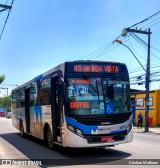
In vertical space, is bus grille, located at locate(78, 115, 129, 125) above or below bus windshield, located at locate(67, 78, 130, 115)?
below

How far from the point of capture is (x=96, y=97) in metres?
11.8

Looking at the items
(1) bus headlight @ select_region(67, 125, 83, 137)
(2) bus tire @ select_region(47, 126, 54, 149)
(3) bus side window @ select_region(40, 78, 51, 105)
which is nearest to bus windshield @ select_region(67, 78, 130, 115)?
(1) bus headlight @ select_region(67, 125, 83, 137)

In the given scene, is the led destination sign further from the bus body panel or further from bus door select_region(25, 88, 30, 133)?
bus door select_region(25, 88, 30, 133)

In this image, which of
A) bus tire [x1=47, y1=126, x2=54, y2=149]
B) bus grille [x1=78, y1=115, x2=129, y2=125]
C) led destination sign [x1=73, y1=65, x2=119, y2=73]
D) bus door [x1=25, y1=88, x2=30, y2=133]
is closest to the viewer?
bus grille [x1=78, y1=115, x2=129, y2=125]

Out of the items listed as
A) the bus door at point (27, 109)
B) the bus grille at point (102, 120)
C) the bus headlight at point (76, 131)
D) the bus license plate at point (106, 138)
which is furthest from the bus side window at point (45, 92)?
the bus door at point (27, 109)

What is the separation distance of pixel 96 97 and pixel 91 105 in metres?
0.33

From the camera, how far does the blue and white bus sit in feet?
37.5

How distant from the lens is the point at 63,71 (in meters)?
12.0

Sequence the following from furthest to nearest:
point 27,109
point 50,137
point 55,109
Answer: point 27,109 < point 50,137 < point 55,109

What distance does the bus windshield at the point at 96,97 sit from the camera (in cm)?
1159

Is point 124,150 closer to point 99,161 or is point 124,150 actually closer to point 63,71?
point 99,161

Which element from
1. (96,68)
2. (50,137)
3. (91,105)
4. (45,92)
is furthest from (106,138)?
(45,92)

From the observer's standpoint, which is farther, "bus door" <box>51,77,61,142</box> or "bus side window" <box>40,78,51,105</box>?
"bus side window" <box>40,78,51,105</box>

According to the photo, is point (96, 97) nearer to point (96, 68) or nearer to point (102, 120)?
point (102, 120)
